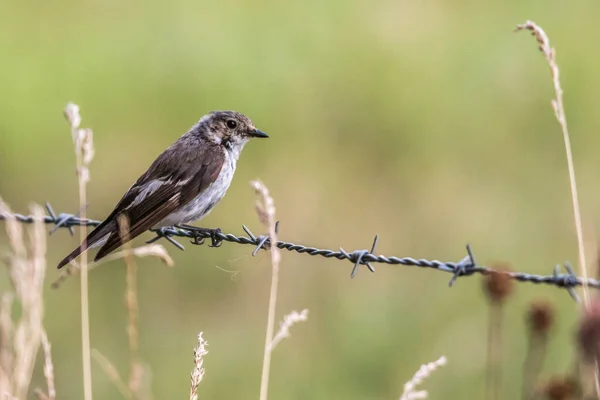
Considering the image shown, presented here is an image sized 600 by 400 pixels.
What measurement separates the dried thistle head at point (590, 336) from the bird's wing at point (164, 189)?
159 inches

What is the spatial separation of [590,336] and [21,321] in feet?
6.27

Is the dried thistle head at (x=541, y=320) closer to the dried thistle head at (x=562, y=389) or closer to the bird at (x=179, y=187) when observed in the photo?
the dried thistle head at (x=562, y=389)

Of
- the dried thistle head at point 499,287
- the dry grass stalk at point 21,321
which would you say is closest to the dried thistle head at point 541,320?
the dried thistle head at point 499,287

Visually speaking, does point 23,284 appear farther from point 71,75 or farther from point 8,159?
point 71,75

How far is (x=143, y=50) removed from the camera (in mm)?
12750

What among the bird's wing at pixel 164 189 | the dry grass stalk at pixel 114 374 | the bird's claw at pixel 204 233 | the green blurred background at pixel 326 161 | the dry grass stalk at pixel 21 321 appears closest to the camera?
the dry grass stalk at pixel 21 321

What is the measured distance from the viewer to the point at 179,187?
6.55 meters

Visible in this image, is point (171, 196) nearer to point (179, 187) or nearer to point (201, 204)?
point (179, 187)

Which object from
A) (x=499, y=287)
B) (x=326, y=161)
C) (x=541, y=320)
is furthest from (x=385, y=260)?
(x=326, y=161)

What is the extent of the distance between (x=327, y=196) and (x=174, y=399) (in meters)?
3.24

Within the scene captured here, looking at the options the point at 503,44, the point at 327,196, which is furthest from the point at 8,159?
the point at 503,44

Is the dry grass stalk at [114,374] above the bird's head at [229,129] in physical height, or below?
below

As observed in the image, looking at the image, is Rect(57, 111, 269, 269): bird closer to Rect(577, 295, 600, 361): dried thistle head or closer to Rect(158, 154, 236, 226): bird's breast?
Rect(158, 154, 236, 226): bird's breast

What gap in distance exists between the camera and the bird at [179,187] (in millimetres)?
6252
